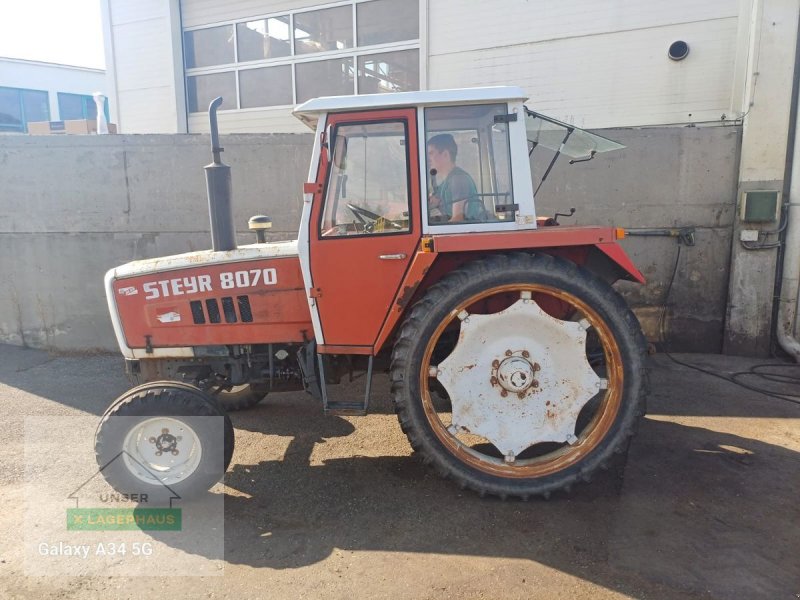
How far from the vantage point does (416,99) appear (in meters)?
2.98

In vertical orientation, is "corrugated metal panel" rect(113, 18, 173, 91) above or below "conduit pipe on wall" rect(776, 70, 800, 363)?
above

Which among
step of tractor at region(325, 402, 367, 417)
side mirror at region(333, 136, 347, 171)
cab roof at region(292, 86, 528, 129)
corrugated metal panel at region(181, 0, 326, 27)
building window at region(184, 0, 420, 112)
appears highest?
corrugated metal panel at region(181, 0, 326, 27)

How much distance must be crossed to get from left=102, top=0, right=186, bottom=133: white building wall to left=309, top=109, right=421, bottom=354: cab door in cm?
752

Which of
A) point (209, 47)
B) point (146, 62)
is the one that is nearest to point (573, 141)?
point (209, 47)

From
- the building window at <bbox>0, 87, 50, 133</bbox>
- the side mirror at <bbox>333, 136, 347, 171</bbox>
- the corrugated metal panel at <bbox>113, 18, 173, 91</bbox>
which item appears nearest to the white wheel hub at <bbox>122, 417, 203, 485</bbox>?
the side mirror at <bbox>333, 136, 347, 171</bbox>

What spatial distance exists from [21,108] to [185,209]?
1546cm

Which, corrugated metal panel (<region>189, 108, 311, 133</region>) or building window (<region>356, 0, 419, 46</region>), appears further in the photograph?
corrugated metal panel (<region>189, 108, 311, 133</region>)

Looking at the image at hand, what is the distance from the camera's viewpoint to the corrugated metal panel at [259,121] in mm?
8841

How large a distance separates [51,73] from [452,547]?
69.4ft

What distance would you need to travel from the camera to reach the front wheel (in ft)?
9.66

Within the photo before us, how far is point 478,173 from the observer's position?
3.19m

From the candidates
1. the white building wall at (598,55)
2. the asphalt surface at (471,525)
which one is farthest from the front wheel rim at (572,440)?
the white building wall at (598,55)

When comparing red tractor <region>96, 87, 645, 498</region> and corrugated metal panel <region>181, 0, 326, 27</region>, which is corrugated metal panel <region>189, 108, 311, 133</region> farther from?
red tractor <region>96, 87, 645, 498</region>

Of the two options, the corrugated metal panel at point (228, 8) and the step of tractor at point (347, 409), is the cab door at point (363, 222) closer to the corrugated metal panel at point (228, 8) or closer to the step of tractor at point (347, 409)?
the step of tractor at point (347, 409)
